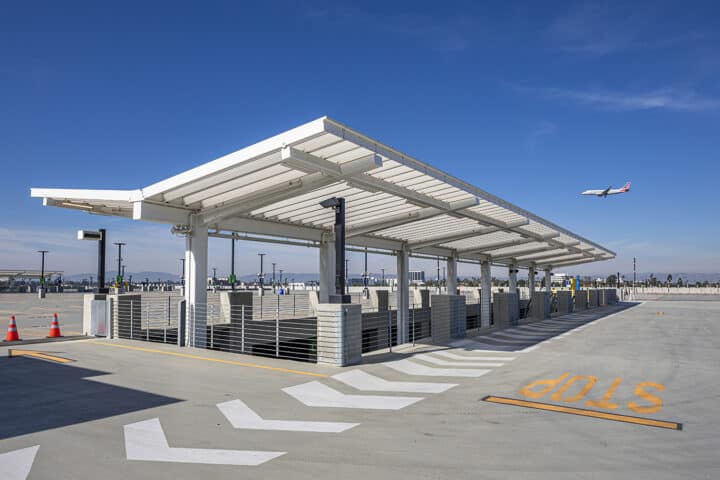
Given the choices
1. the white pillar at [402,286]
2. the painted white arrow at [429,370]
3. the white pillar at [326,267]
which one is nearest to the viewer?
the painted white arrow at [429,370]

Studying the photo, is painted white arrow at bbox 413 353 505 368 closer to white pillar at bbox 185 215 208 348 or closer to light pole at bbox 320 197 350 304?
light pole at bbox 320 197 350 304

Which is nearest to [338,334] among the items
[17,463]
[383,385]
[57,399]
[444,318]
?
[383,385]

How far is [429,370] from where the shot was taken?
34.8 ft

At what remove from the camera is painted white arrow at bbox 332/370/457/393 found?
8663 mm

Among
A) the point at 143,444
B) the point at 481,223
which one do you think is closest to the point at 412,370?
the point at 143,444

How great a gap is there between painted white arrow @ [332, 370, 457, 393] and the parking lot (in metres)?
0.04

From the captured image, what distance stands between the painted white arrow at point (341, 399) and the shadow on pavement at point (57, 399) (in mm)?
2047

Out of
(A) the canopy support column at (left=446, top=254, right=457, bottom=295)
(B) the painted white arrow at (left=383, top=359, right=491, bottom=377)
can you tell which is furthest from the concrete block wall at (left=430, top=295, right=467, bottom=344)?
(A) the canopy support column at (left=446, top=254, right=457, bottom=295)

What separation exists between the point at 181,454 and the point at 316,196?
30.6 feet

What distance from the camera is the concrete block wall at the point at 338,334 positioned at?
1083cm

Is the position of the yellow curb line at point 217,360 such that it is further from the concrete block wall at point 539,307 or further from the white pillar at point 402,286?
the concrete block wall at point 539,307

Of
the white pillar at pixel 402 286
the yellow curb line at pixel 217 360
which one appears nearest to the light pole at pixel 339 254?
the yellow curb line at pixel 217 360

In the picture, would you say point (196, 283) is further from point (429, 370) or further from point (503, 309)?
point (503, 309)

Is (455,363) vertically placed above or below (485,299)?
below
